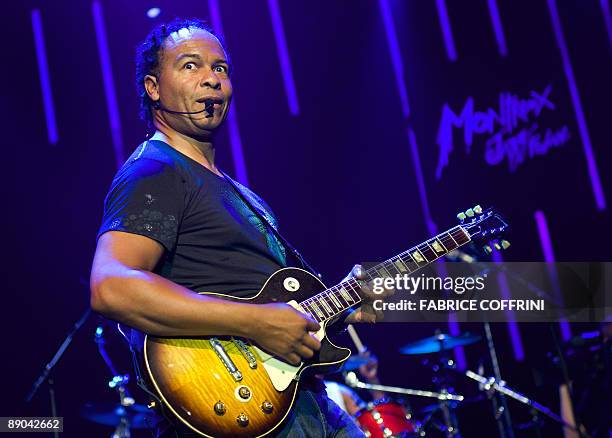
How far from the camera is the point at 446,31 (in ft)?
26.5

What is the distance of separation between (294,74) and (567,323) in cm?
415

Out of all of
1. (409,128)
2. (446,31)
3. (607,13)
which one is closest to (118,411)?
(409,128)

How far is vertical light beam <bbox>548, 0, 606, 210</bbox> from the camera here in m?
7.55

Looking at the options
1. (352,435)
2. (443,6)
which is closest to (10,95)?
(443,6)

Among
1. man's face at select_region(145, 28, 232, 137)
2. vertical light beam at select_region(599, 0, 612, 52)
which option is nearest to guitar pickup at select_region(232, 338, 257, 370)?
man's face at select_region(145, 28, 232, 137)

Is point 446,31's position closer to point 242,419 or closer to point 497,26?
point 497,26

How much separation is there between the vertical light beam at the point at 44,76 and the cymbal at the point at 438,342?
13.6 ft

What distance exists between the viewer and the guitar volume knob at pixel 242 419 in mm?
2262

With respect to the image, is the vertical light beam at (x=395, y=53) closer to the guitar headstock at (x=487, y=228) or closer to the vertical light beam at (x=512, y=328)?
the vertical light beam at (x=512, y=328)

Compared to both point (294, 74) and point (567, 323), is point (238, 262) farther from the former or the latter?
point (567, 323)

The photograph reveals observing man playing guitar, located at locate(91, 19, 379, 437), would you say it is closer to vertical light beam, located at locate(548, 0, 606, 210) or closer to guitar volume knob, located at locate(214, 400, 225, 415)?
guitar volume knob, located at locate(214, 400, 225, 415)

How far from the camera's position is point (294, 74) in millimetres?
7734

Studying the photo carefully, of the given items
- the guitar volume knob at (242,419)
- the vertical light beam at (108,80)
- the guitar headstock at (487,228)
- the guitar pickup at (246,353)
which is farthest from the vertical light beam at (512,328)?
the guitar volume knob at (242,419)

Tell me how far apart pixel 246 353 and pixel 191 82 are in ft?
4.13
